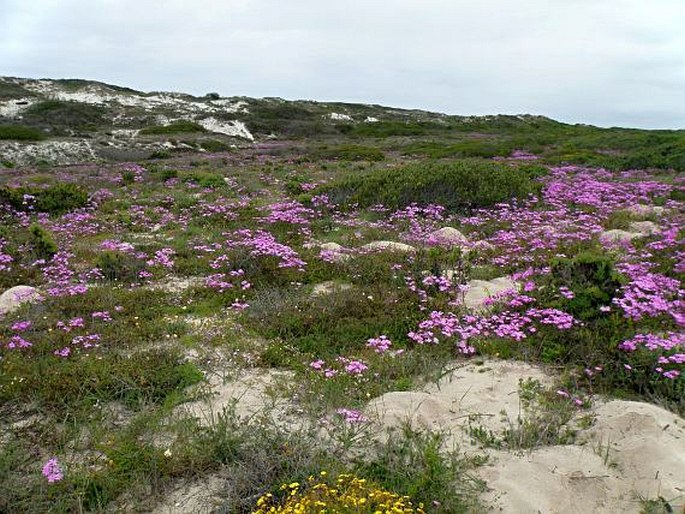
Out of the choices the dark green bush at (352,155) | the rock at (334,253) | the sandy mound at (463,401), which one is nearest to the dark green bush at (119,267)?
the rock at (334,253)

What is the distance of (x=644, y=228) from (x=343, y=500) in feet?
40.3

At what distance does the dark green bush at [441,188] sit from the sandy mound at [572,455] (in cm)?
1057

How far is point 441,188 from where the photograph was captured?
16.7 m

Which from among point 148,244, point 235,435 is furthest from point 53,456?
point 148,244

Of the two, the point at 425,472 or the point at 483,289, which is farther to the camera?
the point at 483,289

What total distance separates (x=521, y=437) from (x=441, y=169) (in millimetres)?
13932

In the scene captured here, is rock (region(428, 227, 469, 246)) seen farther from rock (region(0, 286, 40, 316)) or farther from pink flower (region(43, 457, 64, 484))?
pink flower (region(43, 457, 64, 484))

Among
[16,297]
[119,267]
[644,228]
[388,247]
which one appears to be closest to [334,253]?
[388,247]

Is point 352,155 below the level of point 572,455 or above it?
above

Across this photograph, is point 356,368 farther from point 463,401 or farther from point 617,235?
point 617,235

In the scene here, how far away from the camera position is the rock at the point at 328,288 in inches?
356

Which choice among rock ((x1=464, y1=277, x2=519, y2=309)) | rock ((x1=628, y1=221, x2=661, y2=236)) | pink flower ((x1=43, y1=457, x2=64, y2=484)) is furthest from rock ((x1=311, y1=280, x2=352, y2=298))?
rock ((x1=628, y1=221, x2=661, y2=236))

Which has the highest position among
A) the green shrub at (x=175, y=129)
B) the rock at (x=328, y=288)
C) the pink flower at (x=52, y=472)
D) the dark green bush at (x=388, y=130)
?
the dark green bush at (x=388, y=130)

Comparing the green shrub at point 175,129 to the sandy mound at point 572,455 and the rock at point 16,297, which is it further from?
the sandy mound at point 572,455
